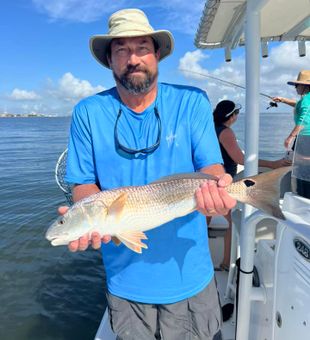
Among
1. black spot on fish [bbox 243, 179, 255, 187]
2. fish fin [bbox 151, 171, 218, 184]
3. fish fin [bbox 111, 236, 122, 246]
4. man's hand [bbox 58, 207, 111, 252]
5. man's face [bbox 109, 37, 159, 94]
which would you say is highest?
man's face [bbox 109, 37, 159, 94]

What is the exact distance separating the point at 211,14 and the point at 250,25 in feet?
1.96

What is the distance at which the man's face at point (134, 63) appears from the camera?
261 cm

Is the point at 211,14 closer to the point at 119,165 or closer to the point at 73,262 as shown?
the point at 119,165

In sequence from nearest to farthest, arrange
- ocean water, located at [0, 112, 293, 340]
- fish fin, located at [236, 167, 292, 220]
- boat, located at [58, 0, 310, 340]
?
boat, located at [58, 0, 310, 340], fish fin, located at [236, 167, 292, 220], ocean water, located at [0, 112, 293, 340]

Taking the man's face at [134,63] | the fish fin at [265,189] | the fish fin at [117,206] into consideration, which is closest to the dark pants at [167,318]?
the fish fin at [117,206]

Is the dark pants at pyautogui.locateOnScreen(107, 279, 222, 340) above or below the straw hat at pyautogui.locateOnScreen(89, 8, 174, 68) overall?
below

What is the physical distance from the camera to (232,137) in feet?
18.3

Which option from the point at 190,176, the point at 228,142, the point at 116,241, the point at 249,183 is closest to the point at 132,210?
the point at 116,241

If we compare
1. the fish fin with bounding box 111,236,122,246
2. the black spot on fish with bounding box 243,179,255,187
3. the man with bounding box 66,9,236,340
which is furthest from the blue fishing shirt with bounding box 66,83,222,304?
the black spot on fish with bounding box 243,179,255,187

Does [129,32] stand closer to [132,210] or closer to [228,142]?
[132,210]

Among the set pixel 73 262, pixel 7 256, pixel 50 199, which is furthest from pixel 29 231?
pixel 50 199

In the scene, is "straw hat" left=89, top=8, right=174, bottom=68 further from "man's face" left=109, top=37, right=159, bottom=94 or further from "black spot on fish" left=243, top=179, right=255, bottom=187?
"black spot on fish" left=243, top=179, right=255, bottom=187

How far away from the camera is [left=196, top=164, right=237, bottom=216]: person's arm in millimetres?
2365

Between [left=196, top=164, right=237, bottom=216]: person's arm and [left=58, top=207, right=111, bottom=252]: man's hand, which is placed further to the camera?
[left=58, top=207, right=111, bottom=252]: man's hand
